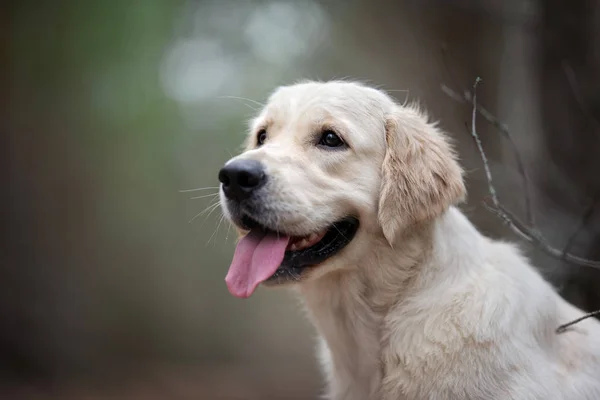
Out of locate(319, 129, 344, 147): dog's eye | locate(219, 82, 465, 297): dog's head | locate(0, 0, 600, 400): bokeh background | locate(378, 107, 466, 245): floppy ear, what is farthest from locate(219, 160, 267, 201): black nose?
locate(0, 0, 600, 400): bokeh background

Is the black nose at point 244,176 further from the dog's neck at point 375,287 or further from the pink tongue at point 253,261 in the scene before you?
the dog's neck at point 375,287

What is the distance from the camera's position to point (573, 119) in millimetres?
4457

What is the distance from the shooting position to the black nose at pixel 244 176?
227 cm

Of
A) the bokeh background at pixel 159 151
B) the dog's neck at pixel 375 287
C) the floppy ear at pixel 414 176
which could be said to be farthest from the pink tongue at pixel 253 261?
the bokeh background at pixel 159 151

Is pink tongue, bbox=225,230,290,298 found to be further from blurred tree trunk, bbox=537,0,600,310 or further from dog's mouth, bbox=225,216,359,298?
blurred tree trunk, bbox=537,0,600,310

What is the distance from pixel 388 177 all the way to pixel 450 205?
32 cm

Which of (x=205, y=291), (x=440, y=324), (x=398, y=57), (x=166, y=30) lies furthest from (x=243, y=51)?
(x=440, y=324)

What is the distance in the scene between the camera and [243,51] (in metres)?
6.37

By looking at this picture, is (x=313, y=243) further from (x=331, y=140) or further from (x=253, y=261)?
(x=331, y=140)

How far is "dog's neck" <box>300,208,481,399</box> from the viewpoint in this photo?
243cm

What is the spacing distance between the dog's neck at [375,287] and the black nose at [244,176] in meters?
0.58

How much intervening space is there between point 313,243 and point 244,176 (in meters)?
0.44

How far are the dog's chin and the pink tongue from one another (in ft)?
0.12

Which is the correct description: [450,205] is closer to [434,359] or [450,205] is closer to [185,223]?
Answer: [434,359]
